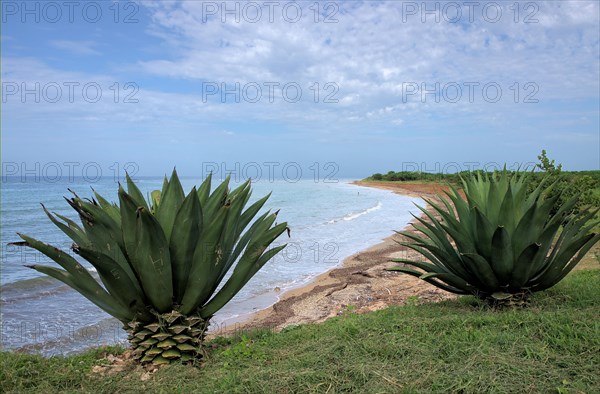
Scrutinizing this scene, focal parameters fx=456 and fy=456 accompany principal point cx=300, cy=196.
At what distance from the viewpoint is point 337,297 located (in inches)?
340

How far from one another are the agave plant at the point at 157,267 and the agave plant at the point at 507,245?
1934mm

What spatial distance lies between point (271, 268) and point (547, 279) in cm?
→ 963

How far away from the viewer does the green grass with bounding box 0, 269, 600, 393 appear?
2.49 m

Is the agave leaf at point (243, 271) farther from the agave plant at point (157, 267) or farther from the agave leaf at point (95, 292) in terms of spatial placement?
the agave leaf at point (95, 292)

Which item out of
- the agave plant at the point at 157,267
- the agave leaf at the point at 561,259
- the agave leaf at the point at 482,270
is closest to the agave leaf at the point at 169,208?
the agave plant at the point at 157,267

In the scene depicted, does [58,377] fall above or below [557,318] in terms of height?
below

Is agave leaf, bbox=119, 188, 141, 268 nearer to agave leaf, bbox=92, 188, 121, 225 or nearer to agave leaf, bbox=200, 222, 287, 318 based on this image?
agave leaf, bbox=92, 188, 121, 225

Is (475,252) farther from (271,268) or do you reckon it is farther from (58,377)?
(271,268)

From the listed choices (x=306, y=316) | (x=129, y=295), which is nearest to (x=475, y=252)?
(x=129, y=295)

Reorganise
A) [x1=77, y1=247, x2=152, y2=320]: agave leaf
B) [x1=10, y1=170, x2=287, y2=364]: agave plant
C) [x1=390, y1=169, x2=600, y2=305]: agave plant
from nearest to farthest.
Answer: [x1=77, y1=247, x2=152, y2=320]: agave leaf
[x1=10, y1=170, x2=287, y2=364]: agave plant
[x1=390, y1=169, x2=600, y2=305]: agave plant

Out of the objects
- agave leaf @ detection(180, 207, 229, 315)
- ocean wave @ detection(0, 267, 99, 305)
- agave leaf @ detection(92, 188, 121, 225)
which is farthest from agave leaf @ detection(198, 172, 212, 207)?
ocean wave @ detection(0, 267, 99, 305)

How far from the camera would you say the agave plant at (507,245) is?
3.74m

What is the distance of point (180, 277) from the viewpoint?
10.3 feet

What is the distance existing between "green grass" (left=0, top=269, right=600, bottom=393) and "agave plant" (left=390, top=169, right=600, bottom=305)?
0.32 meters
